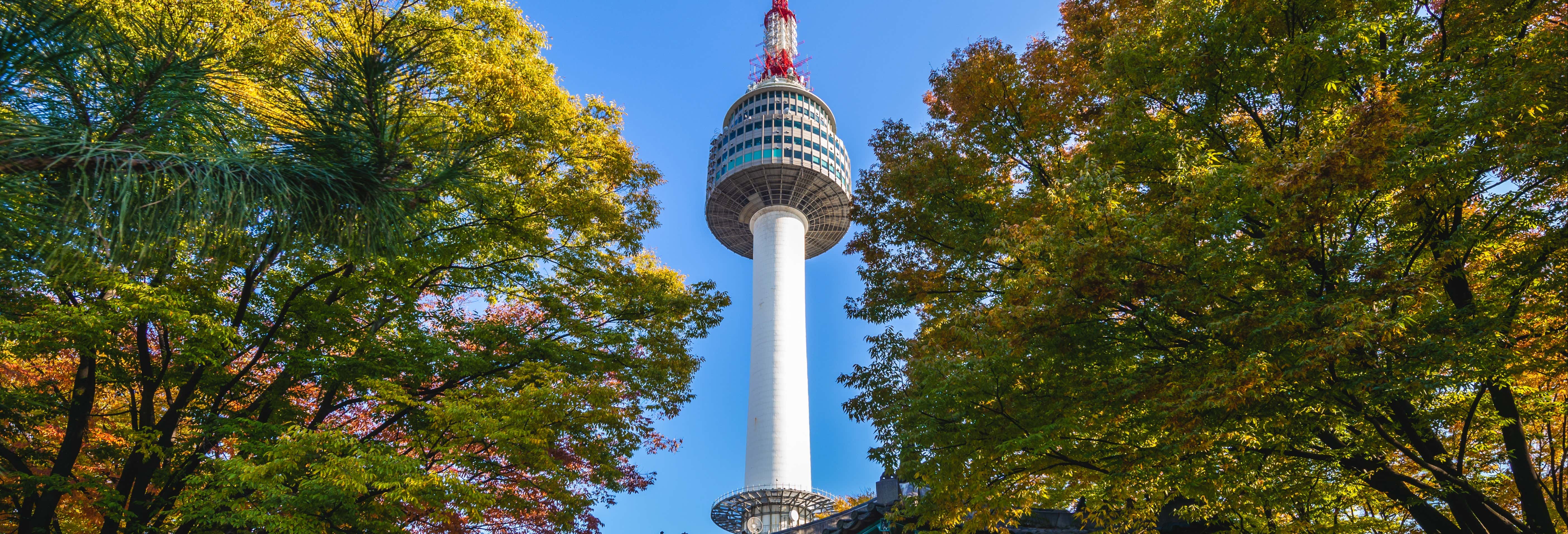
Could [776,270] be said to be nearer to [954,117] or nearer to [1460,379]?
[954,117]

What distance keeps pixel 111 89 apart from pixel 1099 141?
1046cm

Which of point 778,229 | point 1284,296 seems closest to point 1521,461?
point 1284,296

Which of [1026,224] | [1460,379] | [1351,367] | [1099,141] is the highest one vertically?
[1099,141]

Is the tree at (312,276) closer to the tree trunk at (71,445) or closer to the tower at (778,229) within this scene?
the tree trunk at (71,445)

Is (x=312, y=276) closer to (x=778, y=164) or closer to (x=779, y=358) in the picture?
(x=779, y=358)

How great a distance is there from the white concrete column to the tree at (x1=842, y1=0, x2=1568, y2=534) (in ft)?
107

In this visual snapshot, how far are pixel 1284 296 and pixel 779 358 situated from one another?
39661 mm

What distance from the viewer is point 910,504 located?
11320mm

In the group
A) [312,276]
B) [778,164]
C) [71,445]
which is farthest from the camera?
[778,164]

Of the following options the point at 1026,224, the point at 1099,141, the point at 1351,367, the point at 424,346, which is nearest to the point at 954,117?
the point at 1099,141

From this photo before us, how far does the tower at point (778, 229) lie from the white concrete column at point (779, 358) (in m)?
0.07

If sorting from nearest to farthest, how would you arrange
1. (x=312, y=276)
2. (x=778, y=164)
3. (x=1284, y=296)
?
(x=1284, y=296), (x=312, y=276), (x=778, y=164)

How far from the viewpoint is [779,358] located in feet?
152

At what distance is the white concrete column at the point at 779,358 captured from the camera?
4278 cm
